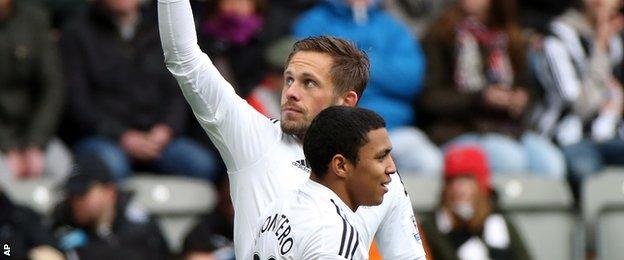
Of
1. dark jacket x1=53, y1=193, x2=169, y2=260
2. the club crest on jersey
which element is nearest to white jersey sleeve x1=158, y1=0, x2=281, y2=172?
the club crest on jersey

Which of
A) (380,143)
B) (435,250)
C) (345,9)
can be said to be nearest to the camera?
(380,143)

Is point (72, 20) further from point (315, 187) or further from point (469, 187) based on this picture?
point (315, 187)

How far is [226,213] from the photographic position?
876cm

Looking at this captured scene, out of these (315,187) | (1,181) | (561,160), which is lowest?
(1,181)

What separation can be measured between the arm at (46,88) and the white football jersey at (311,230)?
4.22 meters

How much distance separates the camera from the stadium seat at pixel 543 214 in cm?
997

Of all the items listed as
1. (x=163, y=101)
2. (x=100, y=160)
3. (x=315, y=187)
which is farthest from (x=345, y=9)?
(x=315, y=187)

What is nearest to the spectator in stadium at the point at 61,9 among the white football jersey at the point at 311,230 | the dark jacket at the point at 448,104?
the dark jacket at the point at 448,104

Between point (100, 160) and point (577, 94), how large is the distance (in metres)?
3.58

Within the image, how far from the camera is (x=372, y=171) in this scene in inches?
189

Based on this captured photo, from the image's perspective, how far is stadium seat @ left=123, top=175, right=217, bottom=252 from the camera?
902 cm

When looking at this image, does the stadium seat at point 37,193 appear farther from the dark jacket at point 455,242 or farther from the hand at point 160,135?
the dark jacket at point 455,242

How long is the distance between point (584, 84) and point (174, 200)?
307cm

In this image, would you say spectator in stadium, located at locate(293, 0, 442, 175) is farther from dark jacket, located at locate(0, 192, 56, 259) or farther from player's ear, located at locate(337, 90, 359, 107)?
player's ear, located at locate(337, 90, 359, 107)
